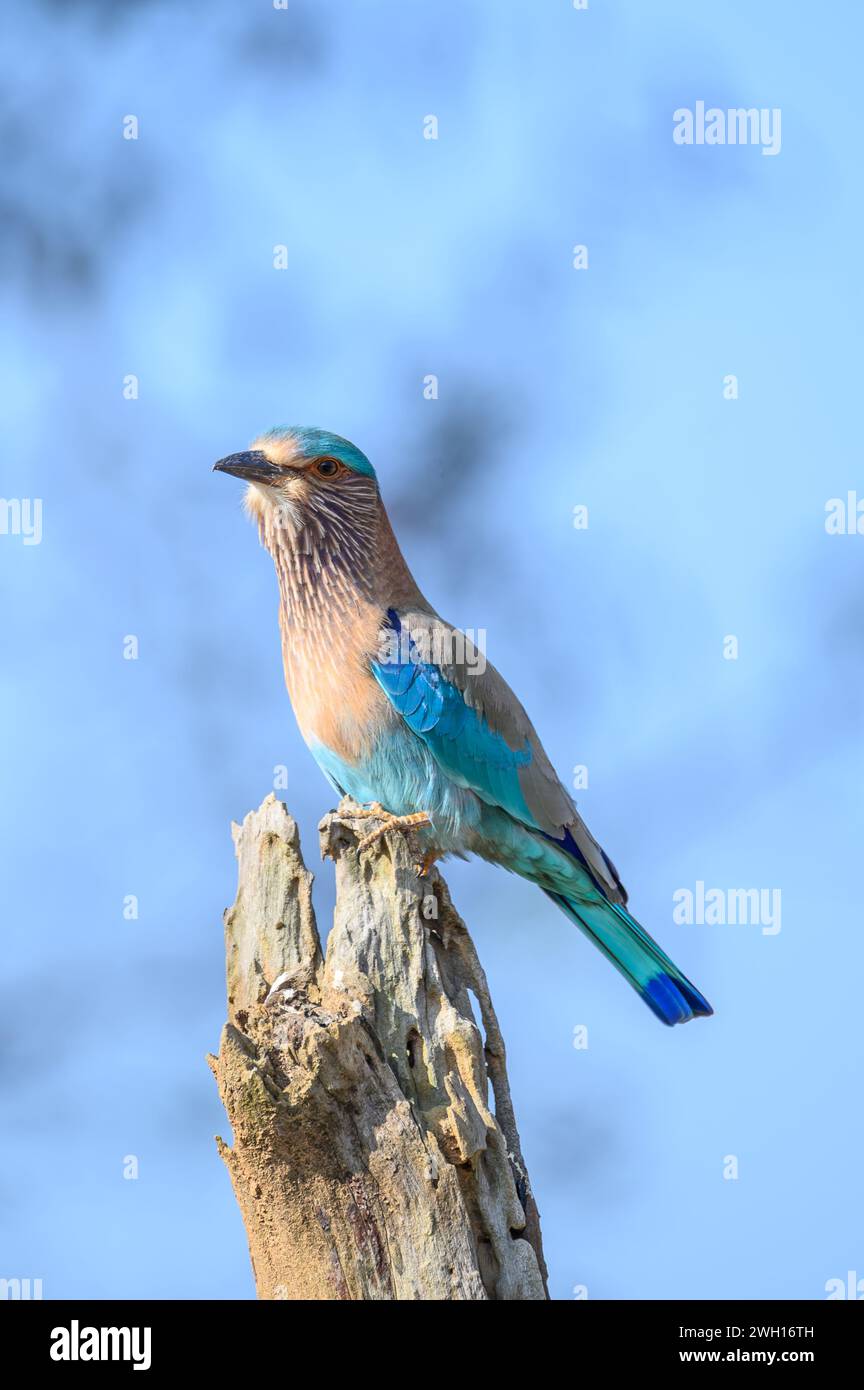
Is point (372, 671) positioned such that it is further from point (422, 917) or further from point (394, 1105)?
point (394, 1105)

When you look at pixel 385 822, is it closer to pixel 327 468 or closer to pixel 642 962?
pixel 642 962

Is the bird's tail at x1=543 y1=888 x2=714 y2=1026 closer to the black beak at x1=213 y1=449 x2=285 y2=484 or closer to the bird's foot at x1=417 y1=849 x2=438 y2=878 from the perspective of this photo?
the bird's foot at x1=417 y1=849 x2=438 y2=878

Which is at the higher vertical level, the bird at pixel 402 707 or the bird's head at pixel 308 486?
the bird's head at pixel 308 486

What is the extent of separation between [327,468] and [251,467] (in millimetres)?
443

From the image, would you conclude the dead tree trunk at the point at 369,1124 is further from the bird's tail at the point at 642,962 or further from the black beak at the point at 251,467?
the black beak at the point at 251,467

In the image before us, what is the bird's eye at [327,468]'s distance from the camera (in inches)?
352

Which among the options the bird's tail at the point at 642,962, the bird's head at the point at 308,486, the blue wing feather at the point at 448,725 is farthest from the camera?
the bird's head at the point at 308,486

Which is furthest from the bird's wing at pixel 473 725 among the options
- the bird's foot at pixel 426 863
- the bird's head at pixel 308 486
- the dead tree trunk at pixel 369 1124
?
the dead tree trunk at pixel 369 1124

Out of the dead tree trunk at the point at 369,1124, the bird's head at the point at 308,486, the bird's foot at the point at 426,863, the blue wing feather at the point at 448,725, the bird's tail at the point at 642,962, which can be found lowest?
the dead tree trunk at the point at 369,1124

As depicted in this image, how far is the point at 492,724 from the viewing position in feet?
28.9

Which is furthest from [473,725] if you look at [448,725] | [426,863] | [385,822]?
[385,822]

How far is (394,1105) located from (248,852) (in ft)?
4.75

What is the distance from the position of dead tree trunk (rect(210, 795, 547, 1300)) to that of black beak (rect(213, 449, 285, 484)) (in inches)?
98.2
